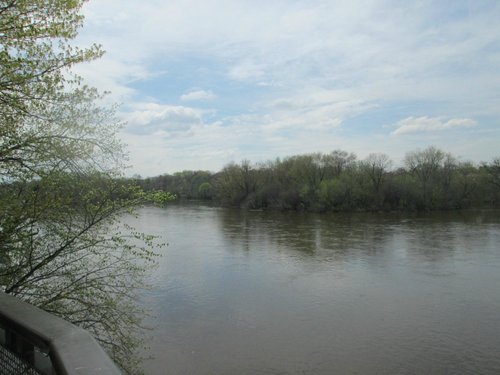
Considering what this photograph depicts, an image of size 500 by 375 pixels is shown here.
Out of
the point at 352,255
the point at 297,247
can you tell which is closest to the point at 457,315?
the point at 352,255

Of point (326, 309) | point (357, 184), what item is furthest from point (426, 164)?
point (326, 309)

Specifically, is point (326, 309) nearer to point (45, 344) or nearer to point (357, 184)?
point (45, 344)

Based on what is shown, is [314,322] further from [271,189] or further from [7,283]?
[271,189]

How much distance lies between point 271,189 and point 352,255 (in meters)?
41.5

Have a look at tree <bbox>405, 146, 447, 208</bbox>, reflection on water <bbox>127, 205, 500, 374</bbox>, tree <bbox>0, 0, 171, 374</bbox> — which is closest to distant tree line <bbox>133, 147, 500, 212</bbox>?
tree <bbox>405, 146, 447, 208</bbox>

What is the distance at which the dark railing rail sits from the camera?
1.47 meters

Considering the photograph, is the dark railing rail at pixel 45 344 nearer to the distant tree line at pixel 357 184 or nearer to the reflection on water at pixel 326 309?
the reflection on water at pixel 326 309

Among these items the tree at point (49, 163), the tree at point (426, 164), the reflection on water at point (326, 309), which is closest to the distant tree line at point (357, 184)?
the tree at point (426, 164)

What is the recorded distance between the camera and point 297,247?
26.3m

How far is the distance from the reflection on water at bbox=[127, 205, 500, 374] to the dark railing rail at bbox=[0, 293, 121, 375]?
9.02 m

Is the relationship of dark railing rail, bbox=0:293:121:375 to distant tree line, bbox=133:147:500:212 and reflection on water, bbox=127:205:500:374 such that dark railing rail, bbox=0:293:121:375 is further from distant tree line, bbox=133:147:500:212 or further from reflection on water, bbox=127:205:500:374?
distant tree line, bbox=133:147:500:212

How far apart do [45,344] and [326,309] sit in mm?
13801

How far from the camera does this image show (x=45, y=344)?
1.66 metres

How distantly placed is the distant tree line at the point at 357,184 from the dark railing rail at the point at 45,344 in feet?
189
